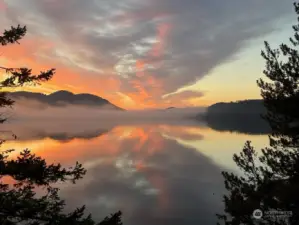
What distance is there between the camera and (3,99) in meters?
9.05

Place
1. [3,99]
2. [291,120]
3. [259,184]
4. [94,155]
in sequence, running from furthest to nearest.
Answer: [94,155]
[259,184]
[291,120]
[3,99]

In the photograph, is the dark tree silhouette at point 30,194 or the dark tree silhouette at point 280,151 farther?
the dark tree silhouette at point 280,151

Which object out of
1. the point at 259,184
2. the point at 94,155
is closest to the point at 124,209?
the point at 259,184

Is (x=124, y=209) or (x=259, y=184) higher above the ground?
(x=259, y=184)

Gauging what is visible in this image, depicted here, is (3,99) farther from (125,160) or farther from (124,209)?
(125,160)

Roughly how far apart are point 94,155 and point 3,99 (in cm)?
9881

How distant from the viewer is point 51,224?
7.49m

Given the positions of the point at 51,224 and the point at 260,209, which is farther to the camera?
the point at 260,209

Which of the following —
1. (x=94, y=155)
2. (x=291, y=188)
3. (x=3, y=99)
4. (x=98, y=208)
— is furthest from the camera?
(x=94, y=155)

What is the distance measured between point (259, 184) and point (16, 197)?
12.6 meters

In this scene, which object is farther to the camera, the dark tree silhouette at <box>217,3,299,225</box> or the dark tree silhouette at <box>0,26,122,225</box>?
the dark tree silhouette at <box>217,3,299,225</box>

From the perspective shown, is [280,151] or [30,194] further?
[280,151]

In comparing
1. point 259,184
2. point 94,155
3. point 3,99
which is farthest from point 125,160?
point 3,99

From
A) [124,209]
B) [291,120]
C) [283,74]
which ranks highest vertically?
[283,74]
